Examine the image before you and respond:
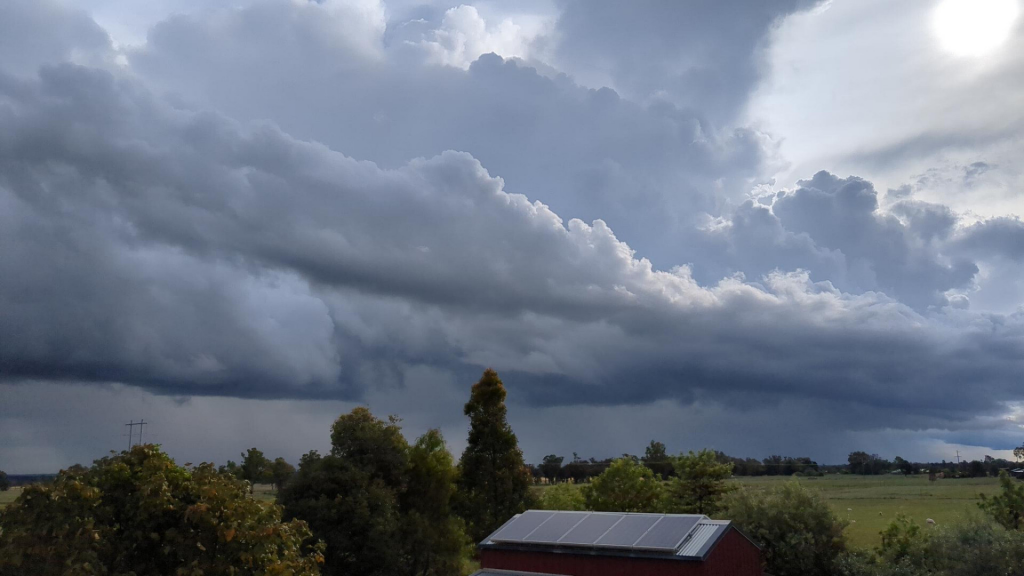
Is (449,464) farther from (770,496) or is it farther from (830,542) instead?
(830,542)

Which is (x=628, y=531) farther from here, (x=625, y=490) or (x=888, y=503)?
(x=888, y=503)

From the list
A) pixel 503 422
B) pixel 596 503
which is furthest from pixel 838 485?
pixel 503 422

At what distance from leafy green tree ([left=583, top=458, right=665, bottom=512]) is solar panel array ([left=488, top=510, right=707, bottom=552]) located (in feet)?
68.8

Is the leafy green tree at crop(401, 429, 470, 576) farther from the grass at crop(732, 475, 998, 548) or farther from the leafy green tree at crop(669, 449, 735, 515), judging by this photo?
the grass at crop(732, 475, 998, 548)

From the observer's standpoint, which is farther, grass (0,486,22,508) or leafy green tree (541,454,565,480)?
leafy green tree (541,454,565,480)

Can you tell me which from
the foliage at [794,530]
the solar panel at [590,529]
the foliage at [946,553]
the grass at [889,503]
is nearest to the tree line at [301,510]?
the solar panel at [590,529]

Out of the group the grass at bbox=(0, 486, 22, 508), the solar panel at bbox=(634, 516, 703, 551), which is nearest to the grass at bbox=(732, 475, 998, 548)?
the solar panel at bbox=(634, 516, 703, 551)

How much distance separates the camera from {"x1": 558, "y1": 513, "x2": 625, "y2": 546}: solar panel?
107 ft

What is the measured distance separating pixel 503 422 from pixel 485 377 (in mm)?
3720

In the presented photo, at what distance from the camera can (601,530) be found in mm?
33438

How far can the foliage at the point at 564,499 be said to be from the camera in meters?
59.5

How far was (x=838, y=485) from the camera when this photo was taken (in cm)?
17388

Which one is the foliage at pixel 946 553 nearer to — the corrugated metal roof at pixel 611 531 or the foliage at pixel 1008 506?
the foliage at pixel 1008 506

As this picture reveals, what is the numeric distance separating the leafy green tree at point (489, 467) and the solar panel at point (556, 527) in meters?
14.5
